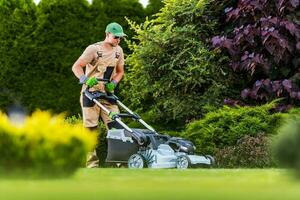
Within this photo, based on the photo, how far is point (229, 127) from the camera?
1387cm

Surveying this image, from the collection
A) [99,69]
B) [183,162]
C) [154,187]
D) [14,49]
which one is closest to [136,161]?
[183,162]

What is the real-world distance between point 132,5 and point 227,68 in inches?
119

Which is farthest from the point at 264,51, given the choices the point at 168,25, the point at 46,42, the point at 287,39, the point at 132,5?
the point at 46,42

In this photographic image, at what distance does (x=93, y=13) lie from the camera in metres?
17.3

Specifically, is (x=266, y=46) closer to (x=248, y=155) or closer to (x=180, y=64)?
(x=180, y=64)

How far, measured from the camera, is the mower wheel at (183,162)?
1159 cm

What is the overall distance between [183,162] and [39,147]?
436 centimetres

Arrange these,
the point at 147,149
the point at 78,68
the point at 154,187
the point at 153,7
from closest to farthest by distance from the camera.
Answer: the point at 154,187 → the point at 147,149 → the point at 78,68 → the point at 153,7

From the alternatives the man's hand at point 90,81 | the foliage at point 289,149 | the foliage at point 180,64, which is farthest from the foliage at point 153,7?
the foliage at point 289,149

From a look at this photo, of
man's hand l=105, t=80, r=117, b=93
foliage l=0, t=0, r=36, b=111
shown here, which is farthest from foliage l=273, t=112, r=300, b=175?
foliage l=0, t=0, r=36, b=111

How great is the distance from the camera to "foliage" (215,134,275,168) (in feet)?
42.5

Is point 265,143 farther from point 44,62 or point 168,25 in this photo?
point 44,62

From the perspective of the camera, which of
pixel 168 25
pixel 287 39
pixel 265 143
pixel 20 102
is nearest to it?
pixel 265 143

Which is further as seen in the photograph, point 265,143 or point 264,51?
point 264,51
